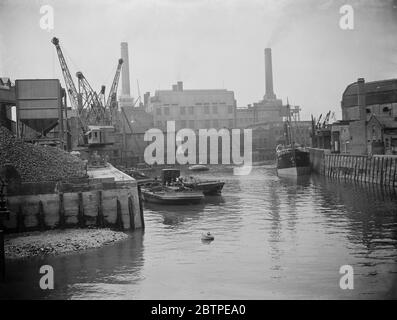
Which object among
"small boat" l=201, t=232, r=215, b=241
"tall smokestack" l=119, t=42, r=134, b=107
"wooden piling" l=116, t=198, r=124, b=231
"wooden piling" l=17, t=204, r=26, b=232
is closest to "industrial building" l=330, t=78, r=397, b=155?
"small boat" l=201, t=232, r=215, b=241

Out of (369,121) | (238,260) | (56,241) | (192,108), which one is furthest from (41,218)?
(192,108)

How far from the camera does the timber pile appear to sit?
27.5m

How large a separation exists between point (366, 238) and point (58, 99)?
96.8 ft

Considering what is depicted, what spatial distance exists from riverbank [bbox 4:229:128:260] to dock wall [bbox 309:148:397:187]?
3001 centimetres

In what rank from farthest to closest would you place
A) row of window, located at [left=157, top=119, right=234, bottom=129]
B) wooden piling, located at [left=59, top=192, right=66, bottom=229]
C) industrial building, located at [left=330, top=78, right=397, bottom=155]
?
row of window, located at [left=157, top=119, right=234, bottom=129] < industrial building, located at [left=330, top=78, right=397, bottom=155] < wooden piling, located at [left=59, top=192, right=66, bottom=229]

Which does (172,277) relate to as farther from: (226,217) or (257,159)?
(257,159)

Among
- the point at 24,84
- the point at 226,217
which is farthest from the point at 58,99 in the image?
the point at 226,217

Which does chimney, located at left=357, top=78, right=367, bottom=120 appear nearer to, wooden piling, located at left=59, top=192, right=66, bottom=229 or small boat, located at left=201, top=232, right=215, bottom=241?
small boat, located at left=201, top=232, right=215, bottom=241

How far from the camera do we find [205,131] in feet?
354

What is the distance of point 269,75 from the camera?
366 ft

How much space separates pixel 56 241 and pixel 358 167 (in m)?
39.6

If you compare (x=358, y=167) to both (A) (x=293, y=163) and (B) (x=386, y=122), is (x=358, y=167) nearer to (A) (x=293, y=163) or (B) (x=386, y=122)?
(B) (x=386, y=122)

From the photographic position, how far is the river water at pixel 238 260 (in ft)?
53.0

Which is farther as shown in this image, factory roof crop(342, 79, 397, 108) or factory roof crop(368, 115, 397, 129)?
factory roof crop(342, 79, 397, 108)
